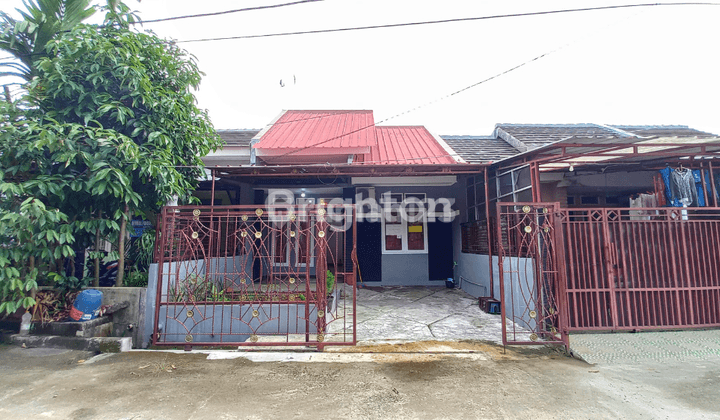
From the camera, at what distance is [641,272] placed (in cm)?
490

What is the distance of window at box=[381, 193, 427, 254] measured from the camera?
30.4 ft

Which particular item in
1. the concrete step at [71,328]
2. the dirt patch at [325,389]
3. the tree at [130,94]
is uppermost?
the tree at [130,94]

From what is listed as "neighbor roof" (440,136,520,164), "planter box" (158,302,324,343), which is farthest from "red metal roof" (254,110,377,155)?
"planter box" (158,302,324,343)

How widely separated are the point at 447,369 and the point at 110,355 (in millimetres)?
4296

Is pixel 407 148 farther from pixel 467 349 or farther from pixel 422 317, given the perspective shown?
pixel 467 349

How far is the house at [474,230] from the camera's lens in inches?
181

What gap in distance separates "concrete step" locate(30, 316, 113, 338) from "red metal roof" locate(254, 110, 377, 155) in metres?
4.48

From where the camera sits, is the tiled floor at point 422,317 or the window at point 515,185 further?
the window at point 515,185

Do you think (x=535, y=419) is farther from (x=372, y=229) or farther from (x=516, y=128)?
(x=516, y=128)

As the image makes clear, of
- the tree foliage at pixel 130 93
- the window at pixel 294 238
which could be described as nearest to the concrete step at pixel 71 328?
the tree foliage at pixel 130 93

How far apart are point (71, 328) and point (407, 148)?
728 cm

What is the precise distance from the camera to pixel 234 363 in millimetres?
3973

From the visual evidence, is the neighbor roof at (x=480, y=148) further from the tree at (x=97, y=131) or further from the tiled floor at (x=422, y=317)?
the tree at (x=97, y=131)

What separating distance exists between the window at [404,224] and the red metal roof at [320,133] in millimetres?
1910
